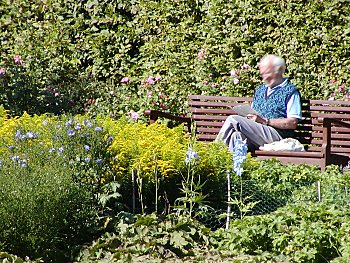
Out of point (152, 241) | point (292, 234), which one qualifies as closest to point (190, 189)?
point (152, 241)

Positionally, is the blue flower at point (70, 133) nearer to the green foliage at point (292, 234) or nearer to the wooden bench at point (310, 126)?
the green foliage at point (292, 234)

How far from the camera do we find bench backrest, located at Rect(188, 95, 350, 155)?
782 centimetres

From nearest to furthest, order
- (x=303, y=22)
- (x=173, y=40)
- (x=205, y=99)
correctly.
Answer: (x=205, y=99) → (x=303, y=22) → (x=173, y=40)

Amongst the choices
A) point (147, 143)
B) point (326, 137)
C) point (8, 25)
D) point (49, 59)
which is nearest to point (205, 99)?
point (326, 137)

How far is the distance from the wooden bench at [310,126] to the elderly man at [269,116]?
0.19 meters

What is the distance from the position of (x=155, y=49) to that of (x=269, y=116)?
2.98 meters

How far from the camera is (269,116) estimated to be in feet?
25.6

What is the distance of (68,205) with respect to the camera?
520 centimetres

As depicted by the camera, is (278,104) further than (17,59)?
No

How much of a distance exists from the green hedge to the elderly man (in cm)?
132

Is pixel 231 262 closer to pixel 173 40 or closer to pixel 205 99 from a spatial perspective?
pixel 205 99

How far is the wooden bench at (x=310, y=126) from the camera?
7258 millimetres

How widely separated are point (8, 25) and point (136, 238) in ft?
22.0

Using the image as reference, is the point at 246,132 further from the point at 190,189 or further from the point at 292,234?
the point at 292,234
